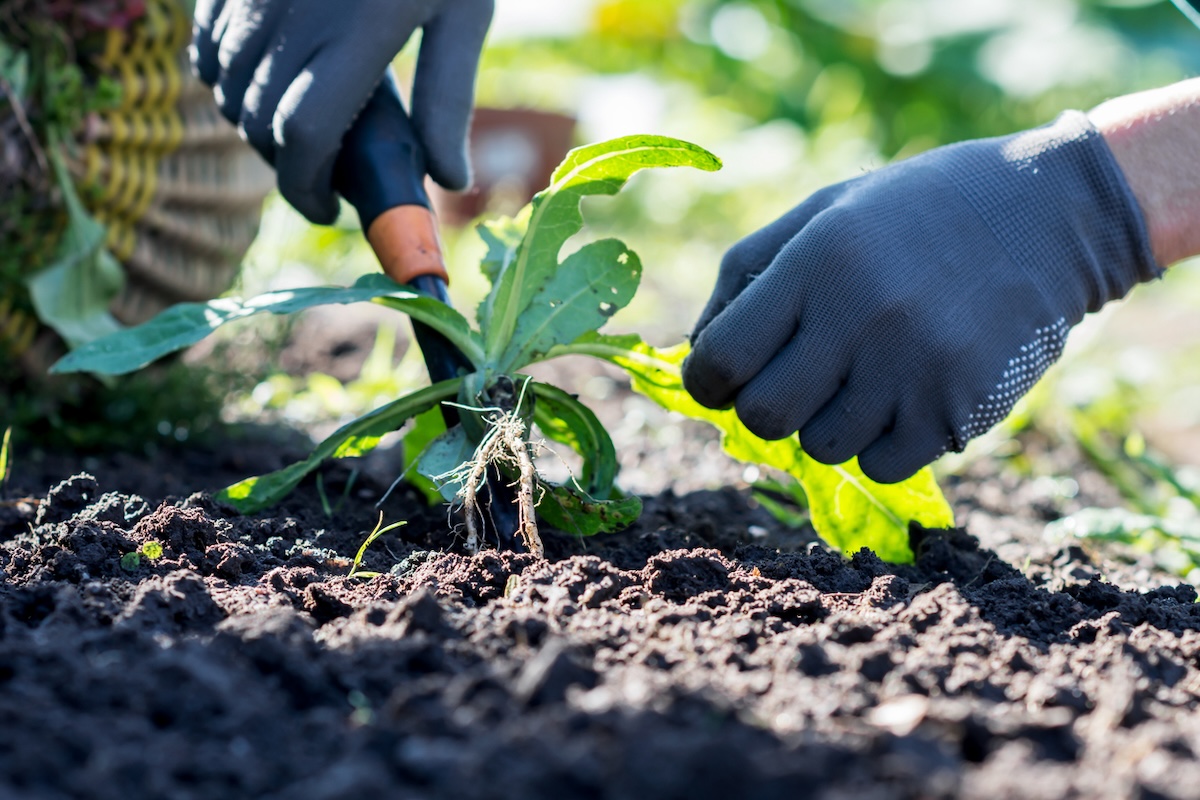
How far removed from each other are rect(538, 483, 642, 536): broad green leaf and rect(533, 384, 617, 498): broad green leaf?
0.10 meters

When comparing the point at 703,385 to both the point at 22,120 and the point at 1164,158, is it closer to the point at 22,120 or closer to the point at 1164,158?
the point at 1164,158

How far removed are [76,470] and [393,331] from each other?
1.51 metres

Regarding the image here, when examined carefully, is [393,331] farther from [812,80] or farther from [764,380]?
[812,80]

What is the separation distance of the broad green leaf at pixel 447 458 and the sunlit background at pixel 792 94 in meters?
2.39

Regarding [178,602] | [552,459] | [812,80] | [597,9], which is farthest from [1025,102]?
[178,602]

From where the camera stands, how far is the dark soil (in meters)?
0.88

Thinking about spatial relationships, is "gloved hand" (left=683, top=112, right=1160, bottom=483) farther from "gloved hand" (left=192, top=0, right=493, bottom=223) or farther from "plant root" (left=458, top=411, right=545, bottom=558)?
"gloved hand" (left=192, top=0, right=493, bottom=223)

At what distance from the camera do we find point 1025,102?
26.4ft

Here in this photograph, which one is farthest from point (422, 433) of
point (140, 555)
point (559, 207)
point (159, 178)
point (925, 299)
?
point (159, 178)

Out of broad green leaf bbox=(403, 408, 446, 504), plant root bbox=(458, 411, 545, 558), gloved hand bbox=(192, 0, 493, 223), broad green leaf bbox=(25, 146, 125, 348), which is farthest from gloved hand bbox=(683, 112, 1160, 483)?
broad green leaf bbox=(25, 146, 125, 348)

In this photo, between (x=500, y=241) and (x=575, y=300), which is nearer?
(x=575, y=300)

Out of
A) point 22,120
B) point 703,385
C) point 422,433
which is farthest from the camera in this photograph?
point 22,120

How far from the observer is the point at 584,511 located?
170cm

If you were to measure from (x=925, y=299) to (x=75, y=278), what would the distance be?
1.76 metres
